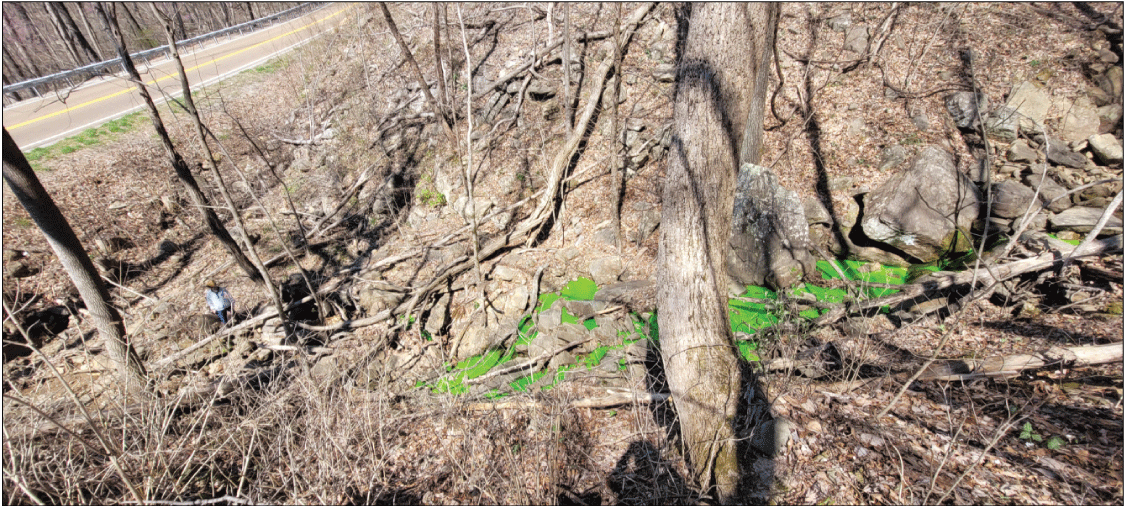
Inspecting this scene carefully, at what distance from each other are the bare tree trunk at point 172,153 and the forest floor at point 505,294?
811 millimetres

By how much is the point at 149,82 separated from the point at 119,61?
6.45ft

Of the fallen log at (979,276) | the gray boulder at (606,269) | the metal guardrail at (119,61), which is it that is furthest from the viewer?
the metal guardrail at (119,61)

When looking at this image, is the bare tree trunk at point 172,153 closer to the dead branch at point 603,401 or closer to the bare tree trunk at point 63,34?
the dead branch at point 603,401

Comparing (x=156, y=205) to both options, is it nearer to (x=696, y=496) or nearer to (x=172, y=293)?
(x=172, y=293)

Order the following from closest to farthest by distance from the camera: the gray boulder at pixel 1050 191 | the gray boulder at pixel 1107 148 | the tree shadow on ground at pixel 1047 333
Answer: the tree shadow on ground at pixel 1047 333, the gray boulder at pixel 1050 191, the gray boulder at pixel 1107 148

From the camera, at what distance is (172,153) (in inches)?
261

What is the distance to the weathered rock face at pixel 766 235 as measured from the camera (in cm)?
755

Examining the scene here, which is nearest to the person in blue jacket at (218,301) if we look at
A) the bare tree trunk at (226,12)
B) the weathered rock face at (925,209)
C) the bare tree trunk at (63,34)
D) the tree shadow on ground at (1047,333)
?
the tree shadow on ground at (1047,333)

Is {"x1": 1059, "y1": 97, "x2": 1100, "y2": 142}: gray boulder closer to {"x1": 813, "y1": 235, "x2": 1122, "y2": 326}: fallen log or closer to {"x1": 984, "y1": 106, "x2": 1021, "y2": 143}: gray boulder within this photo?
{"x1": 984, "y1": 106, "x2": 1021, "y2": 143}: gray boulder

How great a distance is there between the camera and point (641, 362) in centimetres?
588

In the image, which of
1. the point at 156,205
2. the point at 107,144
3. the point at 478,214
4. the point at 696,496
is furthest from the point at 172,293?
the point at 696,496

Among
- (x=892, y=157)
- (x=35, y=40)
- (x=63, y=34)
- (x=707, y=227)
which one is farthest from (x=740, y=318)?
(x=35, y=40)

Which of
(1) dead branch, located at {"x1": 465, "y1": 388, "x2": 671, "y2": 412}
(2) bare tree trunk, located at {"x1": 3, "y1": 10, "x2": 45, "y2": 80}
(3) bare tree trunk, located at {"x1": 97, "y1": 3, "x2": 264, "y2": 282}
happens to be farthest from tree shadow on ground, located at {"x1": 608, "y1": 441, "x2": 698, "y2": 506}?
(2) bare tree trunk, located at {"x1": 3, "y1": 10, "x2": 45, "y2": 80}

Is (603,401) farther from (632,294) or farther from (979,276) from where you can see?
(979,276)
